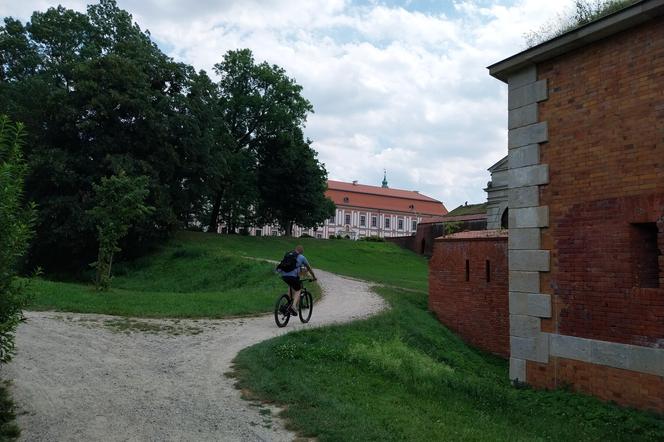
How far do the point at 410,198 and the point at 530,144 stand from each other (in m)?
86.2

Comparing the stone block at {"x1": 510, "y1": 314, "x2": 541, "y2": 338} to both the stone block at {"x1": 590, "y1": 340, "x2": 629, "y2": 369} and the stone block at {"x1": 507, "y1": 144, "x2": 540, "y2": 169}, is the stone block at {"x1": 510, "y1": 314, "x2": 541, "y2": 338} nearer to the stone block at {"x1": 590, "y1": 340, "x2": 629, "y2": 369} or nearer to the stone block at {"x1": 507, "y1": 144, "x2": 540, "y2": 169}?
the stone block at {"x1": 590, "y1": 340, "x2": 629, "y2": 369}

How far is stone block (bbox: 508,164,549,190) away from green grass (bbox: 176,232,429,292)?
72.9 ft

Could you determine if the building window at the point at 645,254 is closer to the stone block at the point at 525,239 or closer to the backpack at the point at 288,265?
the stone block at the point at 525,239

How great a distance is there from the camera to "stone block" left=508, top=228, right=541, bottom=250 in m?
8.59

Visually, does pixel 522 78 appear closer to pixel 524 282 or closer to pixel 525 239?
pixel 525 239

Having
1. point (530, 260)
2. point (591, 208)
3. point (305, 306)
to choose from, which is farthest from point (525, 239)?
point (305, 306)

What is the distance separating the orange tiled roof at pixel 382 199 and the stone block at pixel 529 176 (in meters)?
78.0

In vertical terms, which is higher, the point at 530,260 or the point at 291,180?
the point at 291,180

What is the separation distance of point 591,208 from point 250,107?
123 feet

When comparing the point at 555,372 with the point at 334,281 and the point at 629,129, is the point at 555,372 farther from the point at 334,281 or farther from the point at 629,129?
the point at 334,281

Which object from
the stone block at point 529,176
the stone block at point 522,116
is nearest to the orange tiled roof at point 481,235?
the stone block at point 529,176

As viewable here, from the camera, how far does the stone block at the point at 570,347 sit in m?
7.83

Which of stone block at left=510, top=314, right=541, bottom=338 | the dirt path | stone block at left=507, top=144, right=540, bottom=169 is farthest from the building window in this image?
the dirt path

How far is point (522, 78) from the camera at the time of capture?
8.98 metres
